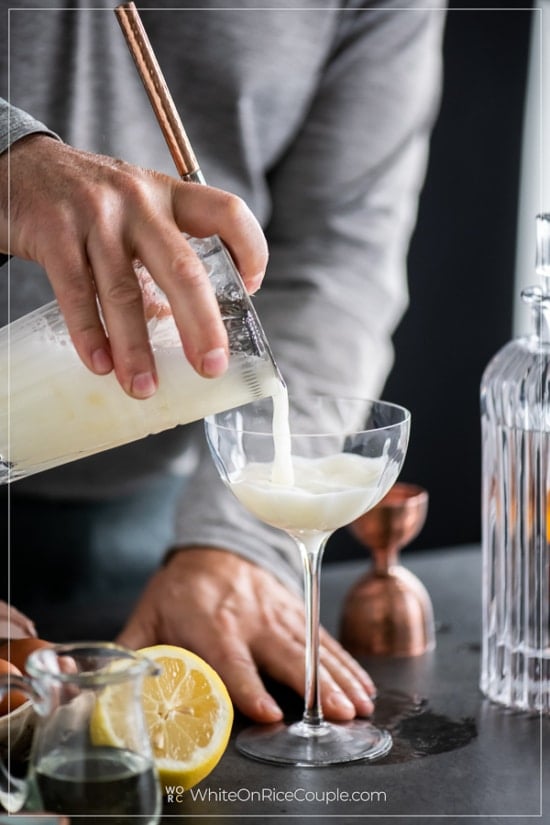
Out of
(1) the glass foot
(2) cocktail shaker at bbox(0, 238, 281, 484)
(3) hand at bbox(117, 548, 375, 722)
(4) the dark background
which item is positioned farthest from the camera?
(4) the dark background

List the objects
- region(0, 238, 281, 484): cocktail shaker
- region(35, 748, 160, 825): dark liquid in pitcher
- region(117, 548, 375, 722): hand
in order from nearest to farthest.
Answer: region(35, 748, 160, 825): dark liquid in pitcher, region(0, 238, 281, 484): cocktail shaker, region(117, 548, 375, 722): hand

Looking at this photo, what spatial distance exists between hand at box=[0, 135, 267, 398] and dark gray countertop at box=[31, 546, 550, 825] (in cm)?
34

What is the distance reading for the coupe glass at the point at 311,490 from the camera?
1.04 meters

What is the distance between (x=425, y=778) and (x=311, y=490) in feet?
0.85

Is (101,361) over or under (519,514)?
over

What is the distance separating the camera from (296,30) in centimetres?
161

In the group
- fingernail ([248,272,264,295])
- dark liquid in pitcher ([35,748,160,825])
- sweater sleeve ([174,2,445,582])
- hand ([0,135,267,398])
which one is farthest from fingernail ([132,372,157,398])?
sweater sleeve ([174,2,445,582])

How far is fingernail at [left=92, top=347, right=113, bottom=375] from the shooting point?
860mm

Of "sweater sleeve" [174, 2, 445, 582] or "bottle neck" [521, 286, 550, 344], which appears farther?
"sweater sleeve" [174, 2, 445, 582]

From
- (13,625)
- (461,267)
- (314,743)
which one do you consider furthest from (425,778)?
(461,267)

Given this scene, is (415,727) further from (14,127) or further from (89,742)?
(14,127)

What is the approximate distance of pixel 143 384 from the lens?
0.86 meters

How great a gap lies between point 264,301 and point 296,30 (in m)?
0.37

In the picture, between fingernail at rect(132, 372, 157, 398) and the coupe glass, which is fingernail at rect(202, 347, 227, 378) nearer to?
fingernail at rect(132, 372, 157, 398)
